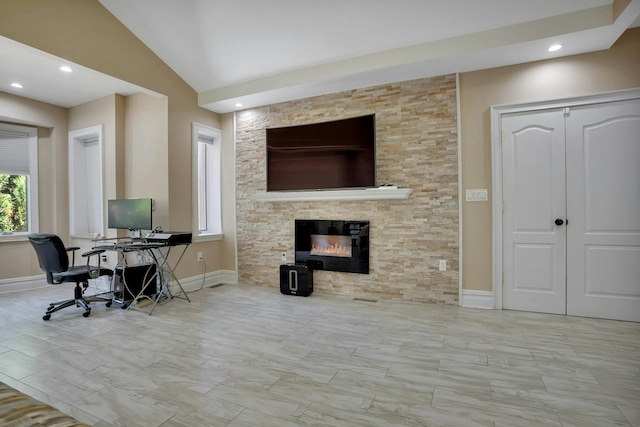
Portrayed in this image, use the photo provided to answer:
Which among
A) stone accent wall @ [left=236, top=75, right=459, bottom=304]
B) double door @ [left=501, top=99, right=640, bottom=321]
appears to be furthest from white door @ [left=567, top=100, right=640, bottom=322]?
stone accent wall @ [left=236, top=75, right=459, bottom=304]

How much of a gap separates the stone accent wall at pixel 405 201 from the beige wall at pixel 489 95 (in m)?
0.14

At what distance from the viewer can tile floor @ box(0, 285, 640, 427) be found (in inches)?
67.9

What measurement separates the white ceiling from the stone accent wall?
0.77ft

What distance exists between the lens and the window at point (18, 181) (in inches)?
180

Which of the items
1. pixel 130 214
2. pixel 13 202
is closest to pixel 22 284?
pixel 13 202

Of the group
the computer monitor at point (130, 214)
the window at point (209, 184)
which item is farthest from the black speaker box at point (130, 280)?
the window at point (209, 184)

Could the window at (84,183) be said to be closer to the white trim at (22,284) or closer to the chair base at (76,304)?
the white trim at (22,284)

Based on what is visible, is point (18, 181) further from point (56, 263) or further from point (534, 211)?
point (534, 211)

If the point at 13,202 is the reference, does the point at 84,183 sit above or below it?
above

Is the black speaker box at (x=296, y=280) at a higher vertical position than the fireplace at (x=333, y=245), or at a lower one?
lower

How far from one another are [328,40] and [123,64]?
2.43 meters

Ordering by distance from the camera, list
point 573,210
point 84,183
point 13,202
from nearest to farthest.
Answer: point 573,210 < point 13,202 < point 84,183

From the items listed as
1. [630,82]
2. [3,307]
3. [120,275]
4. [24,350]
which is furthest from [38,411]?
[630,82]

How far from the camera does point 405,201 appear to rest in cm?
380
